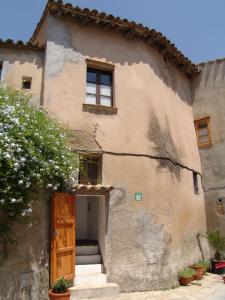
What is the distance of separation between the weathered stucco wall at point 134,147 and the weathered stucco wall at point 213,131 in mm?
1153

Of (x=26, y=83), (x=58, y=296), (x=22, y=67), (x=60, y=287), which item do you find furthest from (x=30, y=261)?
(x=22, y=67)

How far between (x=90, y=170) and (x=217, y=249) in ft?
19.8

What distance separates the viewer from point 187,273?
31.6ft

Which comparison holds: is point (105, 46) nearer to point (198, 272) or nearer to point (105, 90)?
point (105, 90)

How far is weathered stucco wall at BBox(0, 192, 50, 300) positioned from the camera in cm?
668

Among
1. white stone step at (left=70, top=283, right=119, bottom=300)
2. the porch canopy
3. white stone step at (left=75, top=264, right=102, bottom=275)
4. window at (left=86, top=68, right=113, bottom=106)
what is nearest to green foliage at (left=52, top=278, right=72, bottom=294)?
white stone step at (left=70, top=283, right=119, bottom=300)

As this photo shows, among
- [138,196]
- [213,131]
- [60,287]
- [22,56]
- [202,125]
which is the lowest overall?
[60,287]

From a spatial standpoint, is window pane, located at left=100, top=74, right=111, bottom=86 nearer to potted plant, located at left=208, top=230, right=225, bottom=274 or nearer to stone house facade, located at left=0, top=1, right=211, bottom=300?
stone house facade, located at left=0, top=1, right=211, bottom=300

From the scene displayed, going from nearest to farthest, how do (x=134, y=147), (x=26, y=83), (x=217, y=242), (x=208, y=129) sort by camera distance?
1. (x=26, y=83)
2. (x=134, y=147)
3. (x=217, y=242)
4. (x=208, y=129)

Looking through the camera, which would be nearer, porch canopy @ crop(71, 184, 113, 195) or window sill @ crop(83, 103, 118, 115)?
porch canopy @ crop(71, 184, 113, 195)

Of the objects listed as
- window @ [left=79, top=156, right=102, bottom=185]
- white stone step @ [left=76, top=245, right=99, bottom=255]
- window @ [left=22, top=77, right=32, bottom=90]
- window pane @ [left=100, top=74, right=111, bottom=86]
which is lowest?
white stone step @ [left=76, top=245, right=99, bottom=255]

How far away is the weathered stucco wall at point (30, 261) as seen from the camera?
21.9 feet

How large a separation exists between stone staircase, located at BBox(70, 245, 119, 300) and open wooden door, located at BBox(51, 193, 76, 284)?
1.22 feet

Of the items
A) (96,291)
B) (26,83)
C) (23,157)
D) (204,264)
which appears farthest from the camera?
(204,264)
